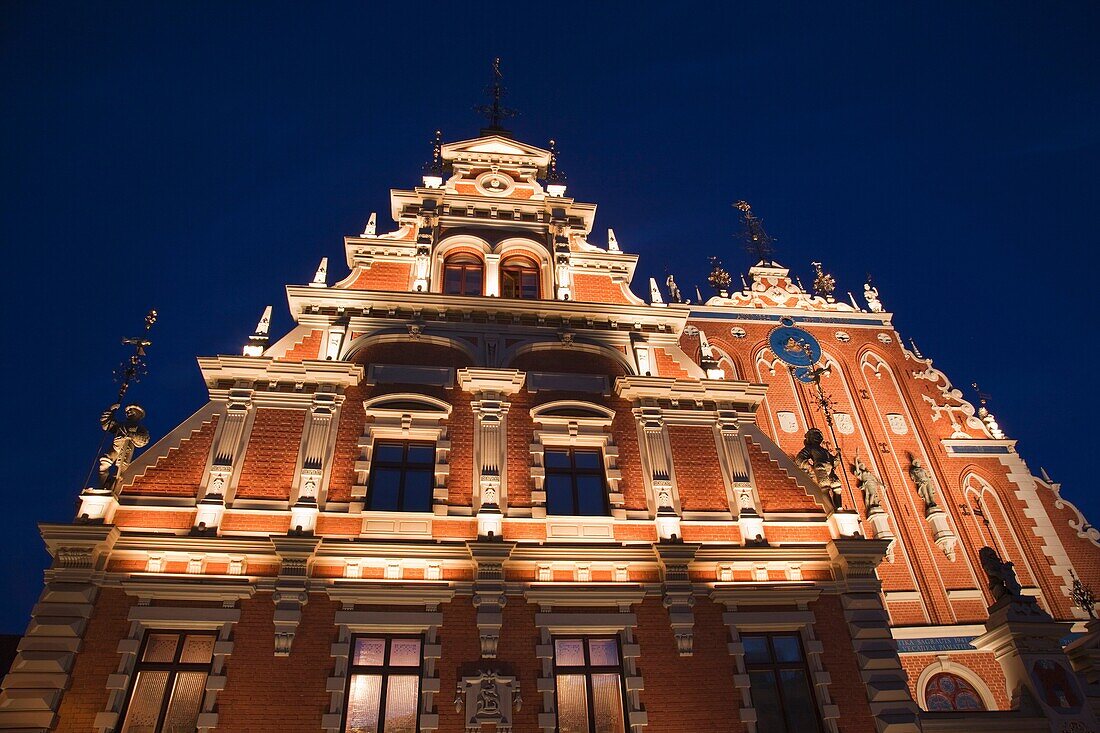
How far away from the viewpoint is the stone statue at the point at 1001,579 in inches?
578

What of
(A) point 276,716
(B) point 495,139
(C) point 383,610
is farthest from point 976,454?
(A) point 276,716

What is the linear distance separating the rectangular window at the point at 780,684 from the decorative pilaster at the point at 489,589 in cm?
440

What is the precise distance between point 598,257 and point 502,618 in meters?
9.94

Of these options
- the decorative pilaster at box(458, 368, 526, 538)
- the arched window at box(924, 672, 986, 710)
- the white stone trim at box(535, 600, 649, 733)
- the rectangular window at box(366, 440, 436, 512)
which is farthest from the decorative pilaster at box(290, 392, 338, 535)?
the arched window at box(924, 672, 986, 710)

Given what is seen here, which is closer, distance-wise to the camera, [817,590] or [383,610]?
[383,610]

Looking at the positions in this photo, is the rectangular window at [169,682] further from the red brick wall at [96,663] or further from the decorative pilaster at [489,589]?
the decorative pilaster at [489,589]

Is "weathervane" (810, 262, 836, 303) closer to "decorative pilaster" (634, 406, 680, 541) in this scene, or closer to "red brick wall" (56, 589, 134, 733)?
"decorative pilaster" (634, 406, 680, 541)

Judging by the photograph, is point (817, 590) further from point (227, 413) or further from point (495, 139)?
point (495, 139)

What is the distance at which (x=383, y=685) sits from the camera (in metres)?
12.5

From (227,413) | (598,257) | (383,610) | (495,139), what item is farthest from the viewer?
(495,139)


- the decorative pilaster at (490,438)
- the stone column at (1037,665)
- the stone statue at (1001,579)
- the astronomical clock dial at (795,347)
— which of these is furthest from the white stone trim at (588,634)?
the astronomical clock dial at (795,347)

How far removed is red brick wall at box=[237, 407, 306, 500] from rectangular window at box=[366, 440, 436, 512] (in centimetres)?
158

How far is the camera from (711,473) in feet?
52.7

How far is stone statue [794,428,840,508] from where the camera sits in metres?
16.0
